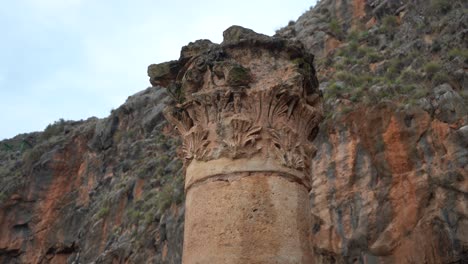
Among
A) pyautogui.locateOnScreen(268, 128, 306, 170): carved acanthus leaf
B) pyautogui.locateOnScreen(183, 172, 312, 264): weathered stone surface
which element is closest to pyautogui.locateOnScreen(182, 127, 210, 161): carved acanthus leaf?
pyautogui.locateOnScreen(183, 172, 312, 264): weathered stone surface

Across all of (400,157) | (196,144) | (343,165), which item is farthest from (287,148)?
(343,165)

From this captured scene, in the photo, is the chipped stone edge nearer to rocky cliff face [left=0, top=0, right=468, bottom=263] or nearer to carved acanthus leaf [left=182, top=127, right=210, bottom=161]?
carved acanthus leaf [left=182, top=127, right=210, bottom=161]

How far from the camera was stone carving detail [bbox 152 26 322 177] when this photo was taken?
19.8 feet

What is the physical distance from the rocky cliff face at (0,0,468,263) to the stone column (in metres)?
0.54

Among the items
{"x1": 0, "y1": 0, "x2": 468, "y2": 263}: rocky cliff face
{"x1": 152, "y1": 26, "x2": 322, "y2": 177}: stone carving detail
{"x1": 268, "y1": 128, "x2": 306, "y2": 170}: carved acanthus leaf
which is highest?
{"x1": 0, "y1": 0, "x2": 468, "y2": 263}: rocky cliff face

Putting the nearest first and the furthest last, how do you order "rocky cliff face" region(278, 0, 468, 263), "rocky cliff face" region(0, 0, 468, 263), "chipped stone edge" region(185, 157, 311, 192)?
"chipped stone edge" region(185, 157, 311, 192) < "rocky cliff face" region(278, 0, 468, 263) < "rocky cliff face" region(0, 0, 468, 263)

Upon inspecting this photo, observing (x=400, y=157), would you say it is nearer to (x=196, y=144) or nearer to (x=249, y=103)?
(x=249, y=103)

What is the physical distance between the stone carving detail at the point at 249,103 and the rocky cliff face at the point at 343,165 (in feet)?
1.58

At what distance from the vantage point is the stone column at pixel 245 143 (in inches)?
214

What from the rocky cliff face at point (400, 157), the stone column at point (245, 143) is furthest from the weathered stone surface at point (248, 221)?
the rocky cliff face at point (400, 157)

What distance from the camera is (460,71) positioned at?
14.6 metres

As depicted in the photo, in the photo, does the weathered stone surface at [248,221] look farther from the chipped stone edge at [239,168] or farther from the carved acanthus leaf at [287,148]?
the carved acanthus leaf at [287,148]

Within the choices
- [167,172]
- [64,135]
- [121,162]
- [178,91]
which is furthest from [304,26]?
[178,91]

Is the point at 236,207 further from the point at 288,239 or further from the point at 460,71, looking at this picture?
the point at 460,71
